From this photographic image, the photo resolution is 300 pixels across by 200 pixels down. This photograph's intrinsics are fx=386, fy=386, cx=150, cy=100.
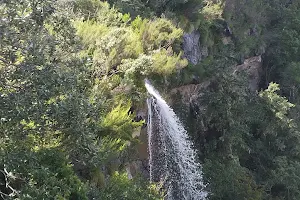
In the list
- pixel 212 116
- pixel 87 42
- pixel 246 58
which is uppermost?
pixel 87 42

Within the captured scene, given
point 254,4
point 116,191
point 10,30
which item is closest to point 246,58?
point 254,4

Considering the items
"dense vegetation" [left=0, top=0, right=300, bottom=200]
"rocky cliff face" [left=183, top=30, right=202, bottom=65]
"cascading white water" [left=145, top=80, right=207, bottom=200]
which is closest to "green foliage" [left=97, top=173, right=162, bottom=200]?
"dense vegetation" [left=0, top=0, right=300, bottom=200]

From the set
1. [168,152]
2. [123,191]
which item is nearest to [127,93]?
[168,152]

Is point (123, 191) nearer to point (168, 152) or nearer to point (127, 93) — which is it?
point (127, 93)

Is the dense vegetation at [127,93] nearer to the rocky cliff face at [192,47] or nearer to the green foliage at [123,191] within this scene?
the green foliage at [123,191]

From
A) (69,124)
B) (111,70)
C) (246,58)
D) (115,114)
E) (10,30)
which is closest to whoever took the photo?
Answer: (10,30)

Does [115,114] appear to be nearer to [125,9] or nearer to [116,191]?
[116,191]
